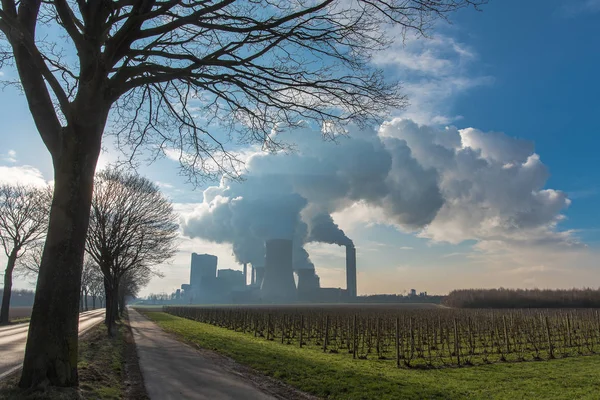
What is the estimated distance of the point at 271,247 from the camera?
132m

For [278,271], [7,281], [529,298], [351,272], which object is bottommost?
[529,298]

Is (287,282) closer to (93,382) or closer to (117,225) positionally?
(117,225)

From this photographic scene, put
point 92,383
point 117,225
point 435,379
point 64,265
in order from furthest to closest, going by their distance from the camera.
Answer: point 117,225, point 435,379, point 92,383, point 64,265

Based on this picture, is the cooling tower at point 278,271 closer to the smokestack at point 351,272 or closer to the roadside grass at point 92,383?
the smokestack at point 351,272

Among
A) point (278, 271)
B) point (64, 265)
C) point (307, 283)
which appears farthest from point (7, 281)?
point (307, 283)

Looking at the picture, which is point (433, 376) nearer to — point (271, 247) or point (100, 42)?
point (100, 42)

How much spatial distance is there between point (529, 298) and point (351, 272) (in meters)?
107

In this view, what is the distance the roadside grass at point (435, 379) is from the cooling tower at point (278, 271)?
117 m

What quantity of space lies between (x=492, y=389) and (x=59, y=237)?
10.0m

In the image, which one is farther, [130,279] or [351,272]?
[351,272]

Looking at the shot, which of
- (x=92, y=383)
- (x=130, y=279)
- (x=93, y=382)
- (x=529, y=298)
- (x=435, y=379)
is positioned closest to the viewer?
(x=92, y=383)

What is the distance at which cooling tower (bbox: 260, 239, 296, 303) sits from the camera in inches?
5215

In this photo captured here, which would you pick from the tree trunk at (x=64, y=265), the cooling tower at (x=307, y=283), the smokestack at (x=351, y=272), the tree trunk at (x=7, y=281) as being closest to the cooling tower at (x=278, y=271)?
the cooling tower at (x=307, y=283)

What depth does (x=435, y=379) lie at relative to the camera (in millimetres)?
11547
